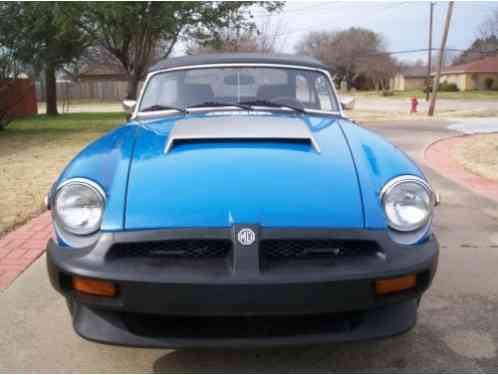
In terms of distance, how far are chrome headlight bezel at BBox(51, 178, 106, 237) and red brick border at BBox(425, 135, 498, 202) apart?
16.6 ft

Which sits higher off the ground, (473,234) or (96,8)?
(96,8)

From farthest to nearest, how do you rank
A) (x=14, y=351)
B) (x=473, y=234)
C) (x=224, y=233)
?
(x=473, y=234) < (x=14, y=351) < (x=224, y=233)

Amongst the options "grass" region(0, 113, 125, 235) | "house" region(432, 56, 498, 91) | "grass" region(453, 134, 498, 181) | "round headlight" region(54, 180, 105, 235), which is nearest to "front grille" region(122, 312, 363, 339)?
"round headlight" region(54, 180, 105, 235)

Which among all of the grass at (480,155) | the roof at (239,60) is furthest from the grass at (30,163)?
the grass at (480,155)

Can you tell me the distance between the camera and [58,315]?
298cm

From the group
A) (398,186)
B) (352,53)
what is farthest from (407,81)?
(398,186)

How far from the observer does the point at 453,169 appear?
25.6 ft

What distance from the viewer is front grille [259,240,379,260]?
2061mm

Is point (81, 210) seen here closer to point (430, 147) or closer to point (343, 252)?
point (343, 252)

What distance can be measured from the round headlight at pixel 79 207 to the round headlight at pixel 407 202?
127 centimetres

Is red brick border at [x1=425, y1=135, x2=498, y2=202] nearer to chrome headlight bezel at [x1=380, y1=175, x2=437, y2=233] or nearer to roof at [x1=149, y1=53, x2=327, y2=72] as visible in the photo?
roof at [x1=149, y1=53, x2=327, y2=72]

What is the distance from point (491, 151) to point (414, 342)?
302 inches

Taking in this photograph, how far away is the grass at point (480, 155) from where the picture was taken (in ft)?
24.4

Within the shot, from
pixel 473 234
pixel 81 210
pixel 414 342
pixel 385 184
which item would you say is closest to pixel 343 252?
pixel 385 184
